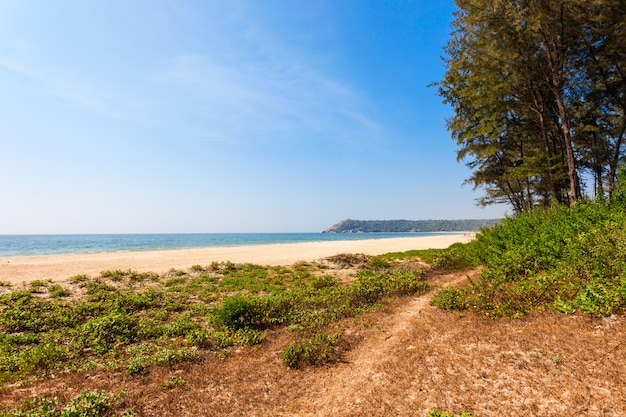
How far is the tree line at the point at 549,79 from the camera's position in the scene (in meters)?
13.9

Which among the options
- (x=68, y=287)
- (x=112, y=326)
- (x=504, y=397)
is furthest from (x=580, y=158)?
(x=68, y=287)

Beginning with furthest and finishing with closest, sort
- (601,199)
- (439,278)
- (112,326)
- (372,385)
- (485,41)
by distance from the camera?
(485,41)
(439,278)
(601,199)
(112,326)
(372,385)

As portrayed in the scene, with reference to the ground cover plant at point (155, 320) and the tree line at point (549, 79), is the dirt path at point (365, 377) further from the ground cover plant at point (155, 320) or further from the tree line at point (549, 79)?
the tree line at point (549, 79)

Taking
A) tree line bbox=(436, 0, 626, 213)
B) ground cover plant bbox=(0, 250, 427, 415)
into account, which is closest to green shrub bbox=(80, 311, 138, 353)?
ground cover plant bbox=(0, 250, 427, 415)

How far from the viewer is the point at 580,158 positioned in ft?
60.6

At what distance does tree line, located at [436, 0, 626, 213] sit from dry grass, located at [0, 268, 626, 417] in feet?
39.9

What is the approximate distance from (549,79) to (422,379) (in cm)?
1890

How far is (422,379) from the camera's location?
14.7 ft

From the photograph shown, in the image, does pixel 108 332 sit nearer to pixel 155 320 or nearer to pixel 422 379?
pixel 155 320

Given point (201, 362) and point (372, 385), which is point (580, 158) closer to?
point (372, 385)

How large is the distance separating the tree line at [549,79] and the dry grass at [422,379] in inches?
478

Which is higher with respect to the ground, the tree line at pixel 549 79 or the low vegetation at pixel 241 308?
the tree line at pixel 549 79

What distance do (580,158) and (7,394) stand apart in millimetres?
26714

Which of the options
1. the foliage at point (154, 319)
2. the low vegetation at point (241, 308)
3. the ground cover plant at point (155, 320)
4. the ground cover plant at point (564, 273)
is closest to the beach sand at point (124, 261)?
the ground cover plant at point (155, 320)
